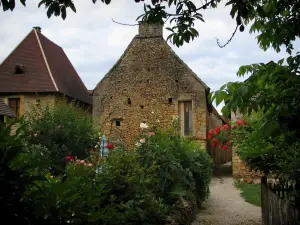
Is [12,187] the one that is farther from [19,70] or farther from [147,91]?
[19,70]

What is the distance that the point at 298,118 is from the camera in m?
2.83

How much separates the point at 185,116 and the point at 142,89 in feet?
9.19

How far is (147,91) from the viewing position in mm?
19047

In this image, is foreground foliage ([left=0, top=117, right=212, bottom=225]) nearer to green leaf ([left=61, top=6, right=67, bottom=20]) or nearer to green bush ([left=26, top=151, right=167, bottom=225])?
green bush ([left=26, top=151, right=167, bottom=225])

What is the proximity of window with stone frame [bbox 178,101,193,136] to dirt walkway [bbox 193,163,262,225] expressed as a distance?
17.3ft

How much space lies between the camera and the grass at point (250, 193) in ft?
36.2

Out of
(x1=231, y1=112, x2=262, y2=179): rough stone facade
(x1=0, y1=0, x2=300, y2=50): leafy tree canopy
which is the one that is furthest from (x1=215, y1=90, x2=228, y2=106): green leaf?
(x1=231, y1=112, x2=262, y2=179): rough stone facade

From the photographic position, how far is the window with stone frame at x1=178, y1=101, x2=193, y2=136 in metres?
18.5

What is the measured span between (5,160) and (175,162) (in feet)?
17.4

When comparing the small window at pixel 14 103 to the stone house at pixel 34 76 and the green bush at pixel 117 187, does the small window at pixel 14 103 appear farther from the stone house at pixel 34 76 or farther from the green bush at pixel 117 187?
the green bush at pixel 117 187

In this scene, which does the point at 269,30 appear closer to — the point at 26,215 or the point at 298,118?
the point at 298,118

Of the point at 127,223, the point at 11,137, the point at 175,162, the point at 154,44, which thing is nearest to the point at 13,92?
the point at 154,44

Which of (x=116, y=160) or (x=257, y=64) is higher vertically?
(x=257, y=64)

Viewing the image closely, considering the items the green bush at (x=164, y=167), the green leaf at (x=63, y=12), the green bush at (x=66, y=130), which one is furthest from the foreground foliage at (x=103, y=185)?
the green bush at (x=66, y=130)
